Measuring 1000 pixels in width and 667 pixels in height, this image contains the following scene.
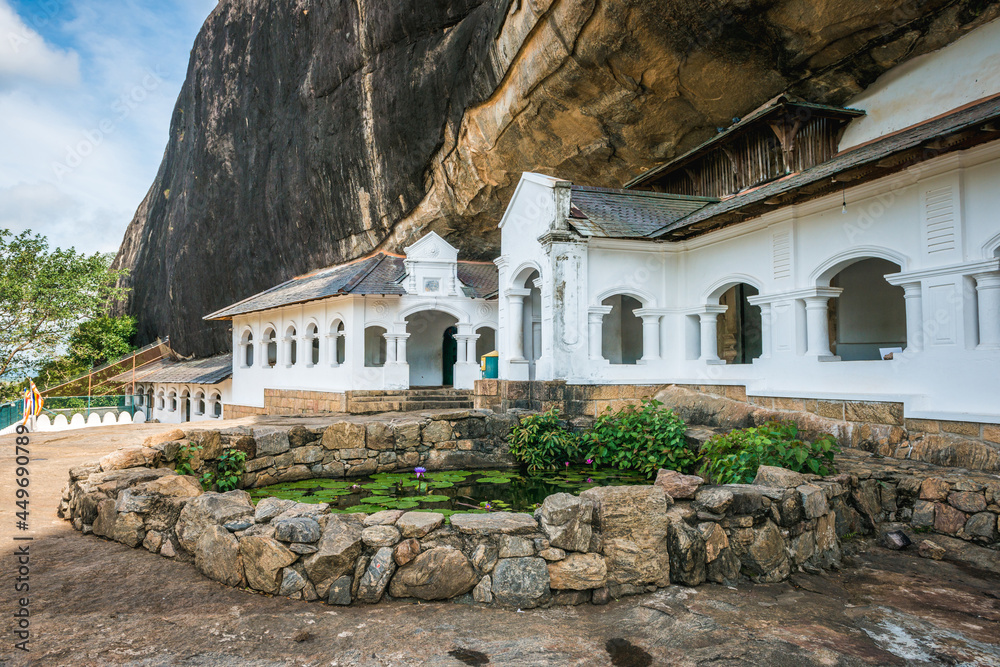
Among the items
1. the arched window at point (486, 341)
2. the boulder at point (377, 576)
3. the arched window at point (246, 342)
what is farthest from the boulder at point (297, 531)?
the arched window at point (246, 342)

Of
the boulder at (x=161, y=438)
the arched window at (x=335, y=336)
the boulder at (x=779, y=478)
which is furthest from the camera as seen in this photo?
the arched window at (x=335, y=336)

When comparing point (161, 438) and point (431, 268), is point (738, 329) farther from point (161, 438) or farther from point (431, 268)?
point (161, 438)

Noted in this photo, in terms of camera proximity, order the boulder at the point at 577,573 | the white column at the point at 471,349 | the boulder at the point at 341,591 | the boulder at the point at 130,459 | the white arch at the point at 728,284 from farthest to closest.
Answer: the white column at the point at 471,349
the white arch at the point at 728,284
the boulder at the point at 130,459
the boulder at the point at 577,573
the boulder at the point at 341,591

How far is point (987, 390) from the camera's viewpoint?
6.88m

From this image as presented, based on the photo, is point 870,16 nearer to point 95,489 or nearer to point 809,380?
point 809,380

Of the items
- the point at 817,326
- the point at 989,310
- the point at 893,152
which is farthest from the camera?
the point at 817,326

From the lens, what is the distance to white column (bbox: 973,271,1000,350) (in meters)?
7.01

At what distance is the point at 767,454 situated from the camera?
6.17 m

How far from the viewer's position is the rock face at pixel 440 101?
12305mm

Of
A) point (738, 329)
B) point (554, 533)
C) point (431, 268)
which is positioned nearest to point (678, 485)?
point (554, 533)

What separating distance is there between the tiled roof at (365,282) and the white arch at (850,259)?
33.7 ft

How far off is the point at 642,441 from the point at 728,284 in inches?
177

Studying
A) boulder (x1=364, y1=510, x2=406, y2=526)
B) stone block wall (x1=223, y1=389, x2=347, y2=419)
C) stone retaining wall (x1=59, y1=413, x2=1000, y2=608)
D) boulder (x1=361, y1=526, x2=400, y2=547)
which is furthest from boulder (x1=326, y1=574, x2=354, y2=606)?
stone block wall (x1=223, y1=389, x2=347, y2=419)

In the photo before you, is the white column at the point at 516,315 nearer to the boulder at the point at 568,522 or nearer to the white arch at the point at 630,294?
the white arch at the point at 630,294
